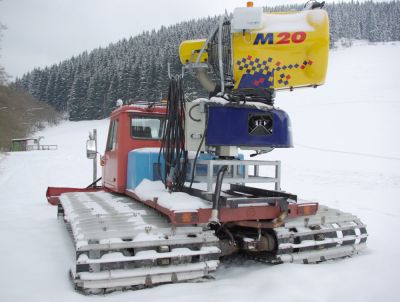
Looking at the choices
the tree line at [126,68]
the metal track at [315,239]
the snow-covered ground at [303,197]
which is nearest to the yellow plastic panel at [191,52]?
the metal track at [315,239]

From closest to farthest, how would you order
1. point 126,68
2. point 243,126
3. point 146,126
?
point 243,126 < point 146,126 < point 126,68

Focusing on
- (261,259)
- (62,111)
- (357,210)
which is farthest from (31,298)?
(62,111)

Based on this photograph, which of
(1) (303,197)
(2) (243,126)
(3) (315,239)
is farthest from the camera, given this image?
(1) (303,197)

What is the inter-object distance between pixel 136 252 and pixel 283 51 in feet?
9.08

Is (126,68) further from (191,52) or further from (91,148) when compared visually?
(191,52)

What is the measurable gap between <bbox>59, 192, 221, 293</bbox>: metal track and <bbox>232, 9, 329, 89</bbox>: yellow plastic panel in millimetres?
1873

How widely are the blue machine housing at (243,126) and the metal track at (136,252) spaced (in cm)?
105

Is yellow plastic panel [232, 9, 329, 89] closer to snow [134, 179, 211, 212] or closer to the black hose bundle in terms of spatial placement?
the black hose bundle

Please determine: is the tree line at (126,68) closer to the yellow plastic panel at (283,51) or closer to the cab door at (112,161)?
the cab door at (112,161)

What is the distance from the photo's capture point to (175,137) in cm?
498

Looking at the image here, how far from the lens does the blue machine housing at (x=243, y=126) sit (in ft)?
14.7

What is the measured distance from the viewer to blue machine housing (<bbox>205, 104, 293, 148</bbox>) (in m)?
4.47

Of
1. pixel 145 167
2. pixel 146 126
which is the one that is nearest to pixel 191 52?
pixel 145 167

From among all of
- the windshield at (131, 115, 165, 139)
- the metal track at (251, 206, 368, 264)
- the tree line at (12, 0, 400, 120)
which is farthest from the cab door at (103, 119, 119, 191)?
the tree line at (12, 0, 400, 120)
